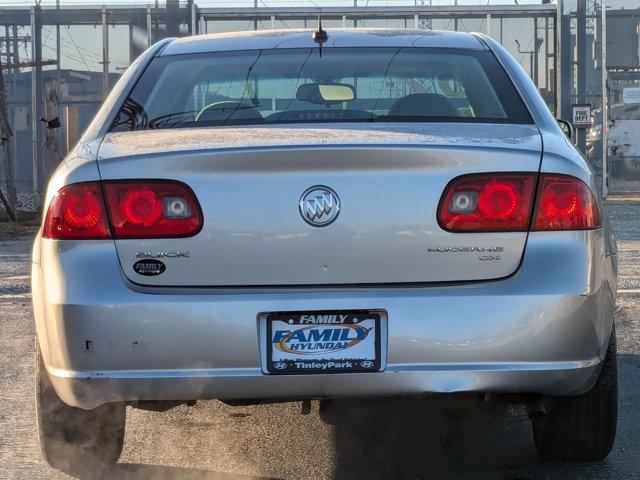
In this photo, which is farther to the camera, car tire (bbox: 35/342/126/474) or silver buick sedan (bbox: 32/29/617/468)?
car tire (bbox: 35/342/126/474)

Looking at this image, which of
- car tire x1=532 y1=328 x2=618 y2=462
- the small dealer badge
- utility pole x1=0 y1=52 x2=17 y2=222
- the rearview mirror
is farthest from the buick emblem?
utility pole x1=0 y1=52 x2=17 y2=222

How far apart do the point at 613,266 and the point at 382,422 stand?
1219 mm

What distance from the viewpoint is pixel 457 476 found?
386 centimetres

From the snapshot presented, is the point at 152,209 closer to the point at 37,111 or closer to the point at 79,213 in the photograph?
the point at 79,213

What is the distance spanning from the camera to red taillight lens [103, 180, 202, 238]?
3.29 metres

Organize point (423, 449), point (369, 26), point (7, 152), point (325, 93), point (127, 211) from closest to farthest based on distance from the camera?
1. point (127, 211)
2. point (325, 93)
3. point (423, 449)
4. point (7, 152)
5. point (369, 26)

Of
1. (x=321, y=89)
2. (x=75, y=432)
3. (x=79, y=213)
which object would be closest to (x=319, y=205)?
(x=79, y=213)

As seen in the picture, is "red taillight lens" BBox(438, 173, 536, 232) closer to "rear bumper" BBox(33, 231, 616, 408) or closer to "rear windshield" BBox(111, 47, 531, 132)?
"rear bumper" BBox(33, 231, 616, 408)

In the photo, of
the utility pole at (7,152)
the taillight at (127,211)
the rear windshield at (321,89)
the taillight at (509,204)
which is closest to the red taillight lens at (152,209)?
the taillight at (127,211)

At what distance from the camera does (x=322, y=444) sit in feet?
14.3

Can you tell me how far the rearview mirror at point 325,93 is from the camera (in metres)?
4.05

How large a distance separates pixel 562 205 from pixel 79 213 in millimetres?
1366

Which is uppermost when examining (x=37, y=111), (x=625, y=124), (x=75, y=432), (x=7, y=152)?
(x=37, y=111)

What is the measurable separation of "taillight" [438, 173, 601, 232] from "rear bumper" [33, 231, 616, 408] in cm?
5
